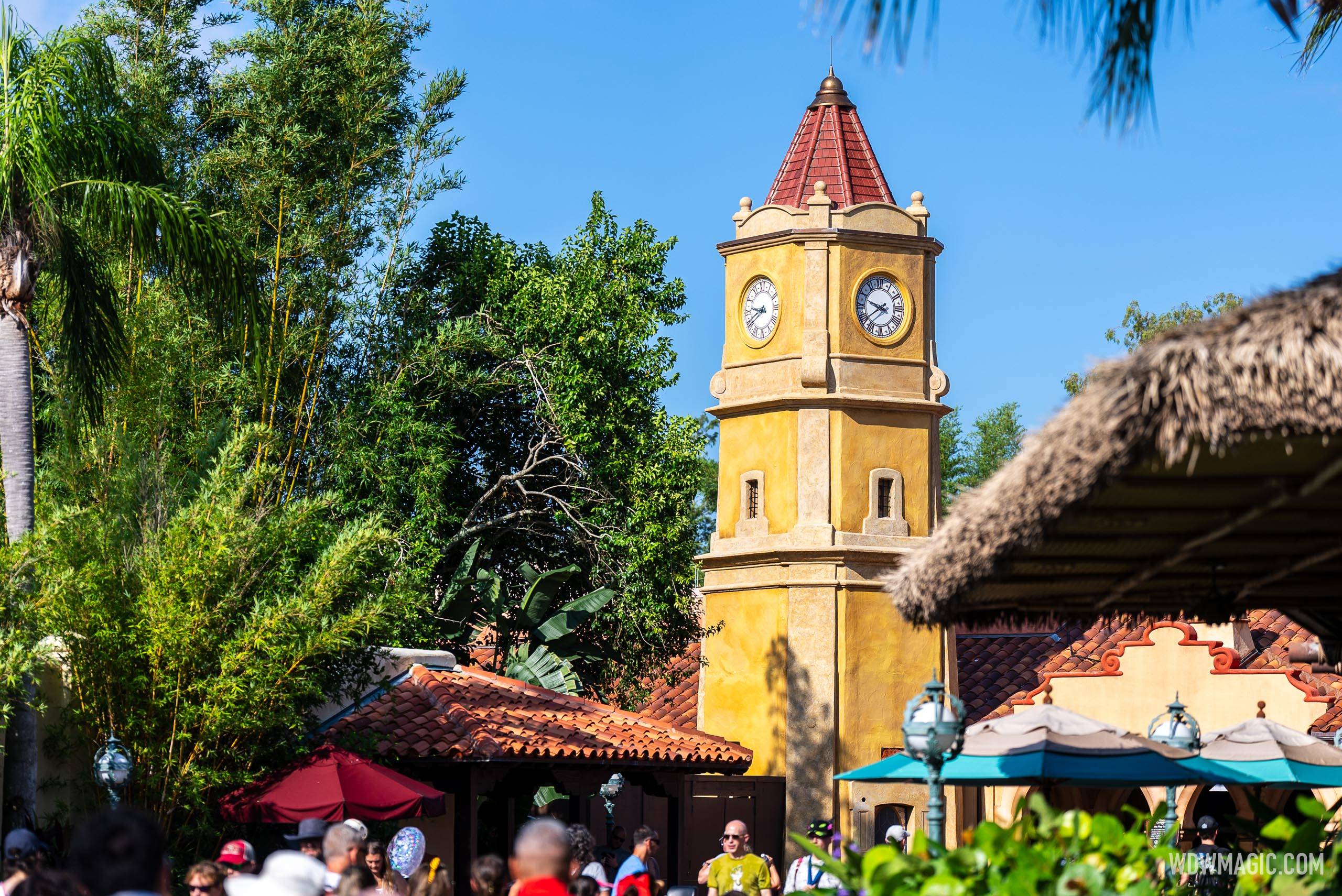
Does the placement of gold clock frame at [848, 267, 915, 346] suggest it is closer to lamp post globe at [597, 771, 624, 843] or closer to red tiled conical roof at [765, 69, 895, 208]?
red tiled conical roof at [765, 69, 895, 208]

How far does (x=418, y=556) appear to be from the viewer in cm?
2470

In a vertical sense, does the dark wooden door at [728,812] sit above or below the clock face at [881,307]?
below

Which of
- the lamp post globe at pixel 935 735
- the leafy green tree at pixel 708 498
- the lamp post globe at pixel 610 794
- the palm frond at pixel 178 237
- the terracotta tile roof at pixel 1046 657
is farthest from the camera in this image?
the leafy green tree at pixel 708 498

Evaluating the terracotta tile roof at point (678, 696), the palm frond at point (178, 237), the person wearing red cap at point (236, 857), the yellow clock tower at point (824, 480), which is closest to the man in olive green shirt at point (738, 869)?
the person wearing red cap at point (236, 857)

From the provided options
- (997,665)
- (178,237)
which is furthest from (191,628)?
(997,665)

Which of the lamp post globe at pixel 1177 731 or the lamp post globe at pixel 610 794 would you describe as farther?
the lamp post globe at pixel 610 794

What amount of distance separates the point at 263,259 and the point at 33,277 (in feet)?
32.3

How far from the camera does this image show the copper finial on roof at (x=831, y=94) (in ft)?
89.9

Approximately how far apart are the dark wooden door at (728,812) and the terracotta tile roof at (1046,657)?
3.54m

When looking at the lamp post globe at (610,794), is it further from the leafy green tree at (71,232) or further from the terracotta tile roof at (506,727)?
the leafy green tree at (71,232)

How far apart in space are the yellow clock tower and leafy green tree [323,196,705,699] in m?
0.95

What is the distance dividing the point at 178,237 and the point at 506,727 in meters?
7.93

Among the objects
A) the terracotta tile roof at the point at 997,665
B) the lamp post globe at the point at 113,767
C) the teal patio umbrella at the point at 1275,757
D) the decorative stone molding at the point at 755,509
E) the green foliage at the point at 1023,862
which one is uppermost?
the decorative stone molding at the point at 755,509

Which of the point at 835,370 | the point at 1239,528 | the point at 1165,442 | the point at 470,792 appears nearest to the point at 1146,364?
the point at 1165,442
